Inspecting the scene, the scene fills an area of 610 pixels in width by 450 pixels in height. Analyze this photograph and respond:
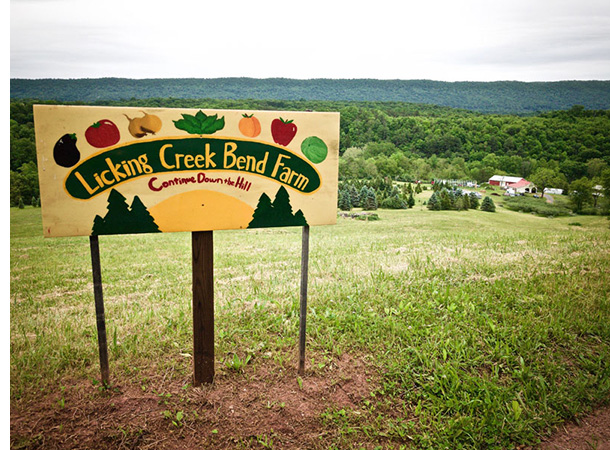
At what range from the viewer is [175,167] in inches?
108

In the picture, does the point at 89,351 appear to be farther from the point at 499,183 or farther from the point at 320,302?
the point at 499,183

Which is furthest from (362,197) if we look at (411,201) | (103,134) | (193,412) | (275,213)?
(103,134)

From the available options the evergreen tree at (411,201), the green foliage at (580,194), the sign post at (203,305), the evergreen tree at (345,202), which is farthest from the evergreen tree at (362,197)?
the sign post at (203,305)

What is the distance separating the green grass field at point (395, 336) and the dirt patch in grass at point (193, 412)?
6 centimetres

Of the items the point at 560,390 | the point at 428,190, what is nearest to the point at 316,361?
the point at 560,390

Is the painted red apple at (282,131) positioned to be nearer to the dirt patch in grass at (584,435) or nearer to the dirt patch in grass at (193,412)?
the dirt patch in grass at (193,412)

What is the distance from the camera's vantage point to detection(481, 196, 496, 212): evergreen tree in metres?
21.5

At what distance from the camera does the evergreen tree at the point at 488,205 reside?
21497mm

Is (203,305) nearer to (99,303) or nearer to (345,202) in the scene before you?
(99,303)

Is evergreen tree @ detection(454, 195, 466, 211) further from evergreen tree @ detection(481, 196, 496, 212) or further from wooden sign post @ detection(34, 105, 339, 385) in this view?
wooden sign post @ detection(34, 105, 339, 385)

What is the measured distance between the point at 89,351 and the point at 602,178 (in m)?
20.9

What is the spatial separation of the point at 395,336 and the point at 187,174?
264 centimetres

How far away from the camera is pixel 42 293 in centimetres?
616

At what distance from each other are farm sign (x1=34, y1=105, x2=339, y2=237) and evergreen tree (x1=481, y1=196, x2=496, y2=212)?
69.1ft
